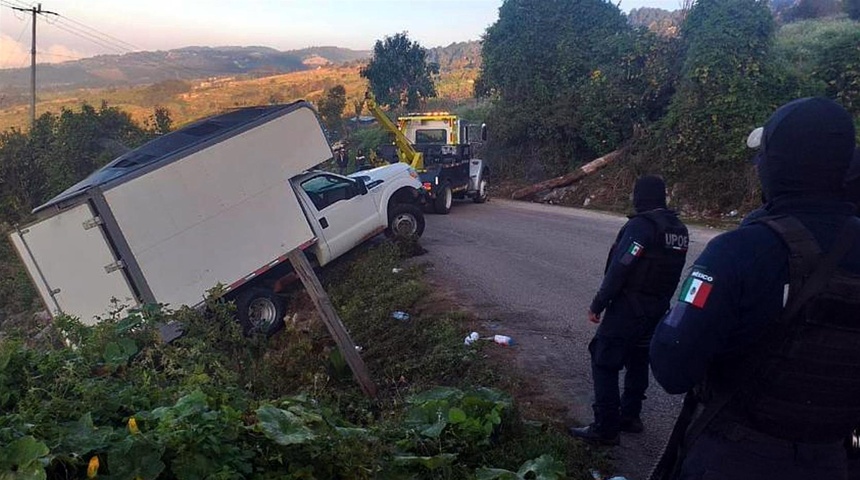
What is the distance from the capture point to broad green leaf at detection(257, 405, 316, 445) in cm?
271

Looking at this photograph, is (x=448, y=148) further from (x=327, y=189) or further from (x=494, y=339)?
(x=494, y=339)

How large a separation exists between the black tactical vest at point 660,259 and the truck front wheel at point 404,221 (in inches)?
322

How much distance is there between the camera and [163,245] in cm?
820

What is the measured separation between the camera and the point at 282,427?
9.29ft

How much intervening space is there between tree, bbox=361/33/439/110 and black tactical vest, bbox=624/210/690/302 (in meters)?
31.4

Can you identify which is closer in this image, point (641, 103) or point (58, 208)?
point (58, 208)

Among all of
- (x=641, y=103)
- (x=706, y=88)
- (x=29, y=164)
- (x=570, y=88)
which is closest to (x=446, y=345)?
(x=706, y=88)

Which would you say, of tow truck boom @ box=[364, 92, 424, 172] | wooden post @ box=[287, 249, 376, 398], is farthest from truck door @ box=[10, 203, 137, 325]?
tow truck boom @ box=[364, 92, 424, 172]

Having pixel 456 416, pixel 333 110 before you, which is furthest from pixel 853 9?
pixel 456 416

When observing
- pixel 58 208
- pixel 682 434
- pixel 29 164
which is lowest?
pixel 682 434

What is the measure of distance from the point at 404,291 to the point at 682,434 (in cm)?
672

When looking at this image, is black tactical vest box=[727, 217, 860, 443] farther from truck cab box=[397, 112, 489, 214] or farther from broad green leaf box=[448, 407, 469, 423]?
truck cab box=[397, 112, 489, 214]

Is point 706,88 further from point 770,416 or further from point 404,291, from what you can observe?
point 770,416

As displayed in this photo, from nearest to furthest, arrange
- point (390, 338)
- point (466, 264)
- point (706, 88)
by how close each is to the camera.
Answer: point (390, 338), point (466, 264), point (706, 88)
